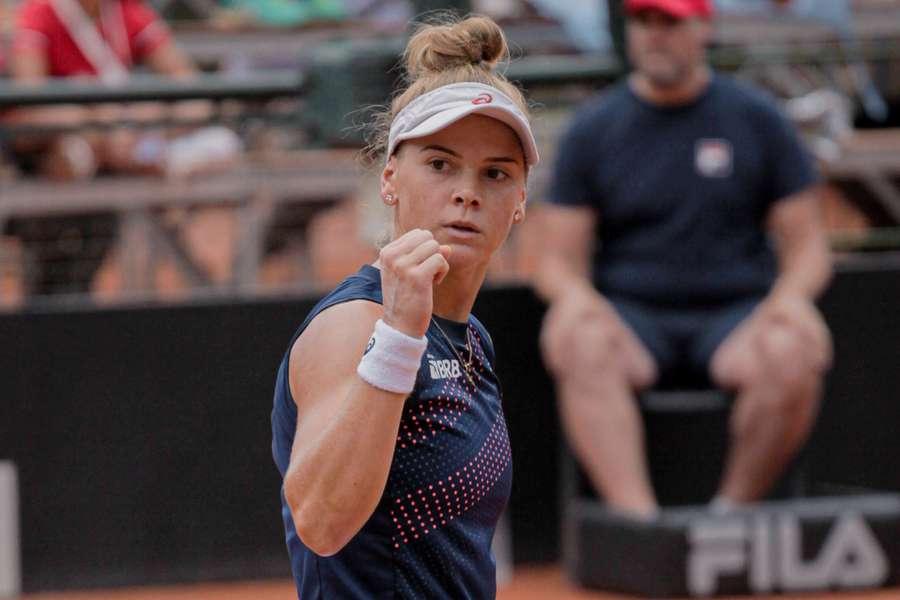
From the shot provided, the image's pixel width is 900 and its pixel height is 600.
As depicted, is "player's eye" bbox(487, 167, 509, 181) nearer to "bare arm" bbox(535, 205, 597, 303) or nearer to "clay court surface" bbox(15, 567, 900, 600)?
"bare arm" bbox(535, 205, 597, 303)

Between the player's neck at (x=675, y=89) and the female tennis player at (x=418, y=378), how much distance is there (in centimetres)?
310

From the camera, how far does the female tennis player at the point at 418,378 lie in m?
1.98

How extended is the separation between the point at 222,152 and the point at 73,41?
0.83 m

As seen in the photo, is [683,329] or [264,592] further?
[264,592]

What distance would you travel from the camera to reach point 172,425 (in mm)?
5656

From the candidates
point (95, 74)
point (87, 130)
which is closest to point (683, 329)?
point (87, 130)

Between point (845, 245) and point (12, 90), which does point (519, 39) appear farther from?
point (12, 90)

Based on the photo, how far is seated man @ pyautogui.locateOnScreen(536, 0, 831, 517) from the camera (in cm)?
524

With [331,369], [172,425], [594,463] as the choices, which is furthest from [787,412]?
[331,369]

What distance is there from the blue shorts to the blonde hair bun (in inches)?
119

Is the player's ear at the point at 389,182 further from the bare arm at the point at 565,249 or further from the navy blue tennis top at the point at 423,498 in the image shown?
the bare arm at the point at 565,249

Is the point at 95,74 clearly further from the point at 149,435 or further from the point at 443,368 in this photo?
the point at 443,368

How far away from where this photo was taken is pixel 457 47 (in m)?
2.38

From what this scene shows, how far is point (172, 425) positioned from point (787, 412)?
7.24 ft
